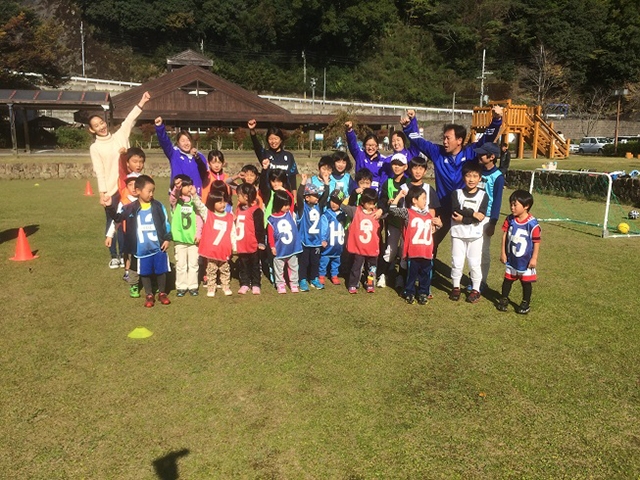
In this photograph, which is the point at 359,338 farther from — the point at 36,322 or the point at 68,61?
the point at 68,61

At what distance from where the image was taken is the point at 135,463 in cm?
297

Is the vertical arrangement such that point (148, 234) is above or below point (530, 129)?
below

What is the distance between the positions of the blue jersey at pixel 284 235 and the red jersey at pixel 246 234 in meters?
0.26

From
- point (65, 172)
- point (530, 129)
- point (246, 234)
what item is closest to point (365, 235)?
point (246, 234)

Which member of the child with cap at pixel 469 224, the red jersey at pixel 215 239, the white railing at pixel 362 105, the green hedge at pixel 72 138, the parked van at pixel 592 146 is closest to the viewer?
the child with cap at pixel 469 224

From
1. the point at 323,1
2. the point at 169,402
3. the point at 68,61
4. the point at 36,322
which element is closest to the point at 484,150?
the point at 169,402

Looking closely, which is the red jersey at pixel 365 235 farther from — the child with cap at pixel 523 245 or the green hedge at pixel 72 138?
the green hedge at pixel 72 138

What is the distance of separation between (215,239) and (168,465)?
11.4ft

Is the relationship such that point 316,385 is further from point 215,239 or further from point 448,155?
point 448,155

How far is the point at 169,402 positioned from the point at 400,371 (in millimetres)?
1935

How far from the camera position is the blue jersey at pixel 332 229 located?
6551 millimetres

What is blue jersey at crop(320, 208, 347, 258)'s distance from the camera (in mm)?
6551

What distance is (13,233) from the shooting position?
384 inches

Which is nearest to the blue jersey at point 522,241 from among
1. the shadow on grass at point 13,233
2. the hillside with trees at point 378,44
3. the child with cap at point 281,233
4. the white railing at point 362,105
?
the child with cap at point 281,233
